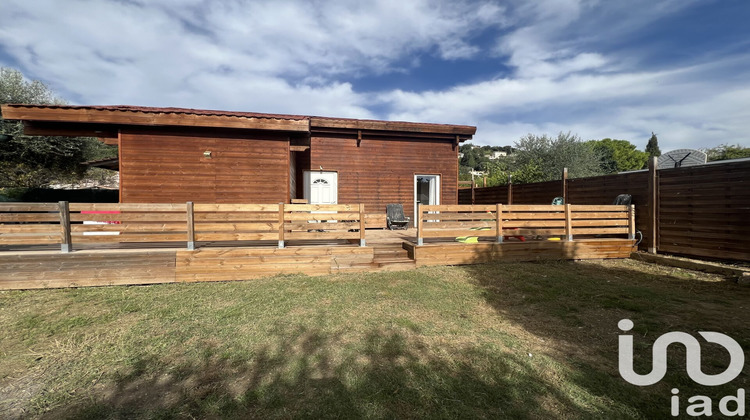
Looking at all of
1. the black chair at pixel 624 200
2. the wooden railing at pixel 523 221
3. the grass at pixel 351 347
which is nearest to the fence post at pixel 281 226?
the grass at pixel 351 347

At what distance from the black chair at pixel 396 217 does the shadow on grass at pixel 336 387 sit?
6.16 meters

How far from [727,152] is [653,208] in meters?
43.5

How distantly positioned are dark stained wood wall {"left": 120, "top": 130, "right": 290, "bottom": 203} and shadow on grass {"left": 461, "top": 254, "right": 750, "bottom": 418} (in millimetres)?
4554

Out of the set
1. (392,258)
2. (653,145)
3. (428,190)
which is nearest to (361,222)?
(392,258)

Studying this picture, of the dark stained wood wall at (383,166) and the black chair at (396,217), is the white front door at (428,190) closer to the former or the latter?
the dark stained wood wall at (383,166)

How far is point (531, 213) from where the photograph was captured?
6.03 meters

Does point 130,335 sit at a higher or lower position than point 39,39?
lower

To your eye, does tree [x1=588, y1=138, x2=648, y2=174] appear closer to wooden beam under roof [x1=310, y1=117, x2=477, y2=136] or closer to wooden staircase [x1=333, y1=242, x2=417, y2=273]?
wooden beam under roof [x1=310, y1=117, x2=477, y2=136]

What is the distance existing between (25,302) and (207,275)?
198 cm

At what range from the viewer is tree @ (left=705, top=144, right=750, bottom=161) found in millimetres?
32719

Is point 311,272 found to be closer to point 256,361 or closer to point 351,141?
point 256,361

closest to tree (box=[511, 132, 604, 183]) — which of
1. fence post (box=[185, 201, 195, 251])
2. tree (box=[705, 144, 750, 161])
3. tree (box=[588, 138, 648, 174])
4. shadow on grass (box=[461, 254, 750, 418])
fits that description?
shadow on grass (box=[461, 254, 750, 418])

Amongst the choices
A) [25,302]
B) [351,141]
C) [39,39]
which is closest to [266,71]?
[351,141]

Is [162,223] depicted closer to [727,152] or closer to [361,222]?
[361,222]
